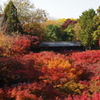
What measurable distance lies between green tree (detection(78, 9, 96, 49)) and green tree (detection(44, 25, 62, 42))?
184 inches

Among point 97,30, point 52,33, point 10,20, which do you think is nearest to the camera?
point 10,20

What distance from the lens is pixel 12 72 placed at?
33.4ft

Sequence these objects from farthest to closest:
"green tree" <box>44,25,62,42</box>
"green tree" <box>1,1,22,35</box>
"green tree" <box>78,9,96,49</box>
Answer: "green tree" <box>44,25,62,42</box> < "green tree" <box>78,9,96,49</box> < "green tree" <box>1,1,22,35</box>

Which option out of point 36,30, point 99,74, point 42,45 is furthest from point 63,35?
point 99,74

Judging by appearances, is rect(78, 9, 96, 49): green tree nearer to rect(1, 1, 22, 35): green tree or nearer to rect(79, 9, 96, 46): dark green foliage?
rect(79, 9, 96, 46): dark green foliage

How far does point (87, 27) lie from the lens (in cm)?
2716

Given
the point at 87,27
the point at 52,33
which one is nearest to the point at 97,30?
the point at 87,27

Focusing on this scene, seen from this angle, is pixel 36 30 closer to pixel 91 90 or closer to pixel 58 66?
pixel 58 66

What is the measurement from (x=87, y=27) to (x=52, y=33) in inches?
261

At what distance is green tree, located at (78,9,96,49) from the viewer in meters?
26.8

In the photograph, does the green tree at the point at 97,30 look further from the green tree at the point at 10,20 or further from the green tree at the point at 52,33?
the green tree at the point at 10,20

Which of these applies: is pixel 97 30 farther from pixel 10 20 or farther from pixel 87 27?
pixel 10 20

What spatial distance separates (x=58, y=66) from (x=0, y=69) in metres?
4.01

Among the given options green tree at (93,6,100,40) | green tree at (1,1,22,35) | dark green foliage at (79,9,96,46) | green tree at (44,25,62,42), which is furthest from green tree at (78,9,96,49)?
green tree at (1,1,22,35)
